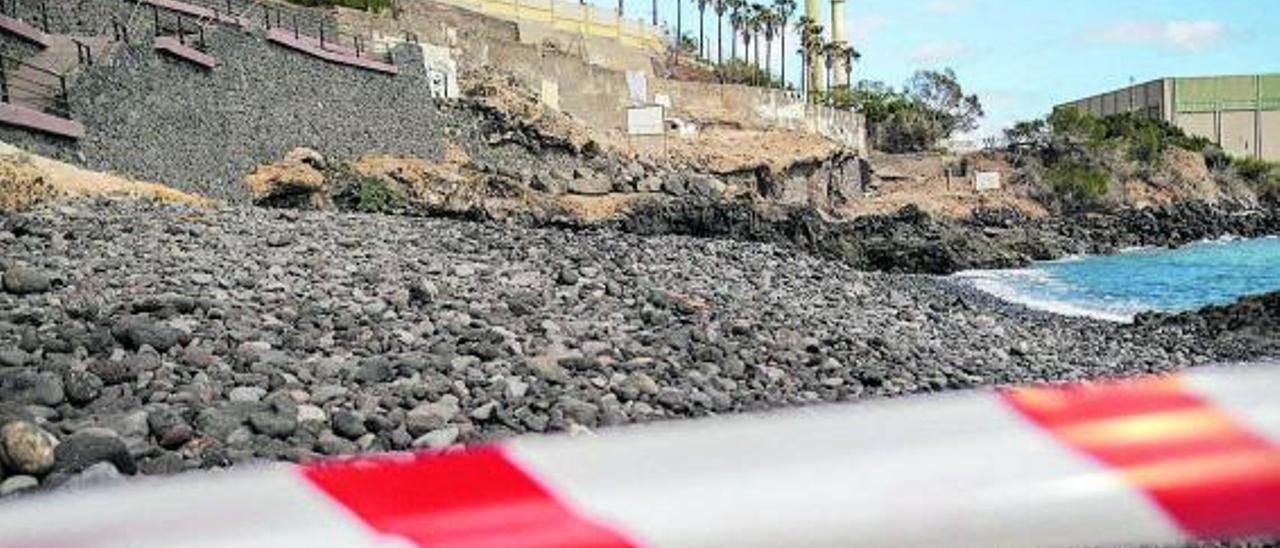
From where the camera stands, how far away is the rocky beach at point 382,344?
533 centimetres

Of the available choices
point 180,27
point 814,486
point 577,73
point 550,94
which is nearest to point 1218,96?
point 577,73

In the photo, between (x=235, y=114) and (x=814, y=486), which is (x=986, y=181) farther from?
(x=814, y=486)

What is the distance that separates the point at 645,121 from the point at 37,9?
25829mm

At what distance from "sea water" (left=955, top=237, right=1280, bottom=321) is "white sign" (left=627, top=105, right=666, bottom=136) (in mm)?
12852

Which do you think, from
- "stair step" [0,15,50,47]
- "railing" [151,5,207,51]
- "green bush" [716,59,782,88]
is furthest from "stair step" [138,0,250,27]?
"green bush" [716,59,782,88]

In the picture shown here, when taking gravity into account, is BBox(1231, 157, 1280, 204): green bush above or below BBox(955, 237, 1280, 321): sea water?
above

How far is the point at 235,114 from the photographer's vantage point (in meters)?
22.7

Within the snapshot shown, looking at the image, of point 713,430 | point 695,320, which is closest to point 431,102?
point 695,320

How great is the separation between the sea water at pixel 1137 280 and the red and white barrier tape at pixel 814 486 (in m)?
21.3

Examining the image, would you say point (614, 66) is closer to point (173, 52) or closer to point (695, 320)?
point (173, 52)

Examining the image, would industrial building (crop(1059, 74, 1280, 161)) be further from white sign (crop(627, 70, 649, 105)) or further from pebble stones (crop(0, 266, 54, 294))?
pebble stones (crop(0, 266, 54, 294))

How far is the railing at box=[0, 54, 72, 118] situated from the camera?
16484 mm

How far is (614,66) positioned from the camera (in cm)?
4803

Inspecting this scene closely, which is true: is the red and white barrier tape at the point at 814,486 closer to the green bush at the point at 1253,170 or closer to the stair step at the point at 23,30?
the stair step at the point at 23,30
